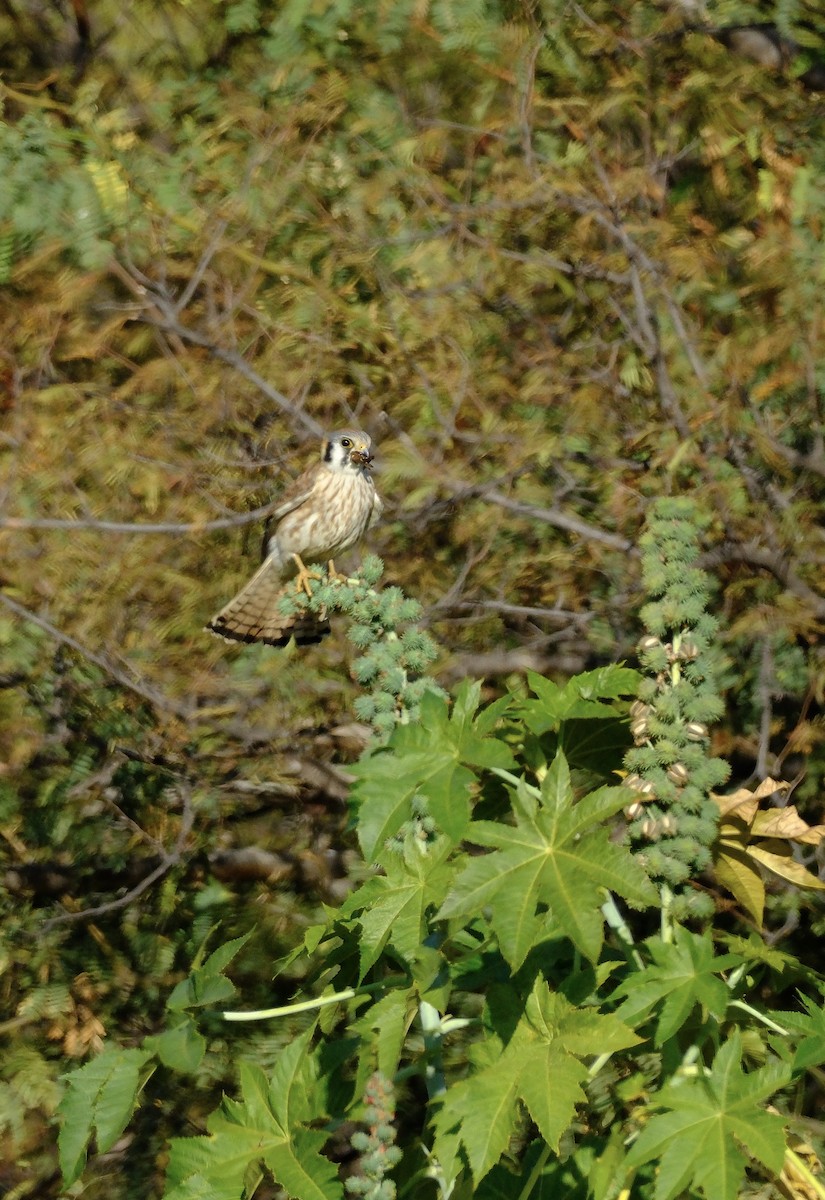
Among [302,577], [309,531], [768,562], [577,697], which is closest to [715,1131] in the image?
[577,697]

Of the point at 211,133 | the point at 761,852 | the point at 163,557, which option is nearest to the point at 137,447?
the point at 163,557

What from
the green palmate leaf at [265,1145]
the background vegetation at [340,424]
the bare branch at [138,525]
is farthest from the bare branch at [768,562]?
the green palmate leaf at [265,1145]

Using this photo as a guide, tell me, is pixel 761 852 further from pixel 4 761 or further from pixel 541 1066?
pixel 4 761

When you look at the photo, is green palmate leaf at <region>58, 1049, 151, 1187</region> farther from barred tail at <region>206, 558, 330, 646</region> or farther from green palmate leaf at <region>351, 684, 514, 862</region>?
barred tail at <region>206, 558, 330, 646</region>

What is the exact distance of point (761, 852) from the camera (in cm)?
215

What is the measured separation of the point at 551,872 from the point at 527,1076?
26 cm

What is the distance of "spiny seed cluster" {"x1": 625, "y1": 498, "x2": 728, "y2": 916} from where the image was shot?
1.83 meters

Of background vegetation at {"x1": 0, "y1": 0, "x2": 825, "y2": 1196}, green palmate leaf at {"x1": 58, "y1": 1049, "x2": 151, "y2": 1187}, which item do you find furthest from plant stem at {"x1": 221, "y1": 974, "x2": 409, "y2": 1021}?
background vegetation at {"x1": 0, "y1": 0, "x2": 825, "y2": 1196}

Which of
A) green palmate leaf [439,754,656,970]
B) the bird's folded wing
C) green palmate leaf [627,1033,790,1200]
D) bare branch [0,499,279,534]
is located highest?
green palmate leaf [439,754,656,970]

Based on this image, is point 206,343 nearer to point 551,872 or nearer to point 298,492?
point 298,492

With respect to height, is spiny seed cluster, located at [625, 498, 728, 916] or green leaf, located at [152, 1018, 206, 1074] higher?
spiny seed cluster, located at [625, 498, 728, 916]

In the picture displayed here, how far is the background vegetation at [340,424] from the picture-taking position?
12.3 ft

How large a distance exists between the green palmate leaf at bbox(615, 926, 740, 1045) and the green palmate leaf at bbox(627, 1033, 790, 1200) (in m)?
0.07

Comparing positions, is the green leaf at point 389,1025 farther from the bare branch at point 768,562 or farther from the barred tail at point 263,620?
the bare branch at point 768,562
